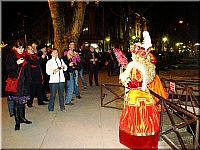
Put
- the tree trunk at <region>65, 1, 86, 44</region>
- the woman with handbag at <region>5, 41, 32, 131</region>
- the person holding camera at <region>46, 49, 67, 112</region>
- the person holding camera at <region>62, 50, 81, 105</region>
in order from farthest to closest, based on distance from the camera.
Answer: the tree trunk at <region>65, 1, 86, 44</region>
the person holding camera at <region>62, 50, 81, 105</region>
the person holding camera at <region>46, 49, 67, 112</region>
the woman with handbag at <region>5, 41, 32, 131</region>

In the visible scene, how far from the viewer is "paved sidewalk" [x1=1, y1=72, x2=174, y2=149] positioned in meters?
5.37

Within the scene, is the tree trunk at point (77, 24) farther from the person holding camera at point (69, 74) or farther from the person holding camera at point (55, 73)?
the person holding camera at point (55, 73)

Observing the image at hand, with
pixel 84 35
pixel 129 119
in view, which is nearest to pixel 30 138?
pixel 129 119

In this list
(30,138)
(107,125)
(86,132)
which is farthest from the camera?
(107,125)

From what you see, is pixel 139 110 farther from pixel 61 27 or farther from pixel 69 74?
pixel 61 27

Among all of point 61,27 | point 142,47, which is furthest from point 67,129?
point 61,27

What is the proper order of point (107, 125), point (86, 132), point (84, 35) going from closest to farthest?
point (86, 132)
point (107, 125)
point (84, 35)

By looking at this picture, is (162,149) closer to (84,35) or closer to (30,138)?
(30,138)

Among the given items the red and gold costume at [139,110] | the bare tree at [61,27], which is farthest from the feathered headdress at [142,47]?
the bare tree at [61,27]

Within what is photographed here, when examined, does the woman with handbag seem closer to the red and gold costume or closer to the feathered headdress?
the red and gold costume

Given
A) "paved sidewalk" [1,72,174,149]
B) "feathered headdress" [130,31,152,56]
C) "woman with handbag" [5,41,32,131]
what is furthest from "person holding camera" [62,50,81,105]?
"feathered headdress" [130,31,152,56]

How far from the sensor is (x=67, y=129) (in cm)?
631

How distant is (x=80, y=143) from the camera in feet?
17.7

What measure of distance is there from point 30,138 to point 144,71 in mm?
2655
